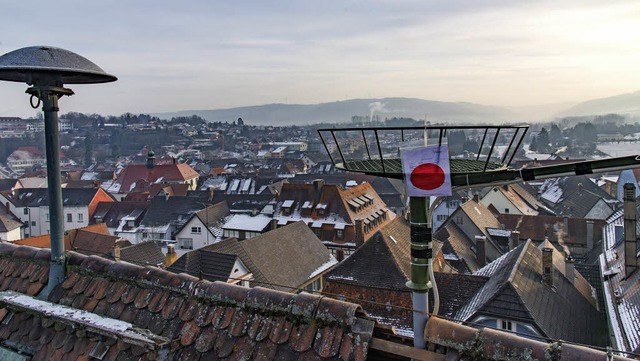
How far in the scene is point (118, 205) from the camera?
51281 millimetres

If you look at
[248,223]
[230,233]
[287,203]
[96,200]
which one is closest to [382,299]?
[248,223]

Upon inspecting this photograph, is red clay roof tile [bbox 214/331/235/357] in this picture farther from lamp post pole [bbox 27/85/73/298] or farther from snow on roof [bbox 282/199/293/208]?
snow on roof [bbox 282/199/293/208]

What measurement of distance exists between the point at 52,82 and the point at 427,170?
4039 mm

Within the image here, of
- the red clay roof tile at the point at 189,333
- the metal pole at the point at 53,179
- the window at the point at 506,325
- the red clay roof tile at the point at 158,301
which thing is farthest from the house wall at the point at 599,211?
the metal pole at the point at 53,179

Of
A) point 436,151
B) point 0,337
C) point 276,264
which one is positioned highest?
point 436,151

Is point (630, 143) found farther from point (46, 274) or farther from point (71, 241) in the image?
point (46, 274)

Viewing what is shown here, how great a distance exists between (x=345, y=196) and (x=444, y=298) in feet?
66.9

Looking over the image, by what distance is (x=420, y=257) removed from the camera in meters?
3.31

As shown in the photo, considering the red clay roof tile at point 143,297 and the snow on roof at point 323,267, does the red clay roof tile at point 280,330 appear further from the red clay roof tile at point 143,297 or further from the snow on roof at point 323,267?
the snow on roof at point 323,267

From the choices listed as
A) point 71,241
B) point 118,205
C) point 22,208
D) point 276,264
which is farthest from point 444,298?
point 22,208

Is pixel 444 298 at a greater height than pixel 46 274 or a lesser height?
lesser

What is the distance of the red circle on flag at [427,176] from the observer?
3154mm

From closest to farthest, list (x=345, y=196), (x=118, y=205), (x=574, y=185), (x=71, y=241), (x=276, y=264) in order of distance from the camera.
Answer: (x=276, y=264) < (x=71, y=241) < (x=345, y=196) < (x=118, y=205) < (x=574, y=185)

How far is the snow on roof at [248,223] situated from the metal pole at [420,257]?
33009 millimetres
